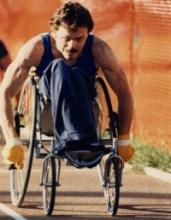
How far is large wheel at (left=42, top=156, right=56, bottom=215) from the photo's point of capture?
8477 mm

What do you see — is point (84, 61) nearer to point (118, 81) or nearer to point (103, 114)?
point (118, 81)

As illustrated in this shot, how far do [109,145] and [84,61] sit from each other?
69 centimetres

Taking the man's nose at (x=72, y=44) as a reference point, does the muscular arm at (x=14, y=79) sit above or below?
below

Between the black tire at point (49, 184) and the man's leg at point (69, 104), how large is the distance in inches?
6.6

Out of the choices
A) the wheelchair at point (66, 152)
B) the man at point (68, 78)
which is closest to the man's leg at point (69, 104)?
the man at point (68, 78)

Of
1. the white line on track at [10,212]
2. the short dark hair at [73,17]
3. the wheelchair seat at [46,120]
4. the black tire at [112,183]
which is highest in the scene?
the short dark hair at [73,17]

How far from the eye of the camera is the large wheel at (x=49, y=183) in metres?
8.48

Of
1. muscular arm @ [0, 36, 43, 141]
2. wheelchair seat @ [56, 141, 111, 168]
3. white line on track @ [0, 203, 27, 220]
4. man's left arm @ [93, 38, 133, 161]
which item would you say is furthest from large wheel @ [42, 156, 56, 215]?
man's left arm @ [93, 38, 133, 161]

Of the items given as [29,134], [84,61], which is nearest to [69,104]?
[84,61]

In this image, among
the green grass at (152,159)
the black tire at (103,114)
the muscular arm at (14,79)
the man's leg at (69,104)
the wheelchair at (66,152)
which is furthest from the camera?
the green grass at (152,159)

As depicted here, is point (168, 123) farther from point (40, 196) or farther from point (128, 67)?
point (40, 196)

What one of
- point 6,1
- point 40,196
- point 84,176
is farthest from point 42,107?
point 6,1

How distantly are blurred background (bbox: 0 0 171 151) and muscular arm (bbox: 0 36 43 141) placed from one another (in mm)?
4292

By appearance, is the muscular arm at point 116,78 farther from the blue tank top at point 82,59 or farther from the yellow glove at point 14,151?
the yellow glove at point 14,151
